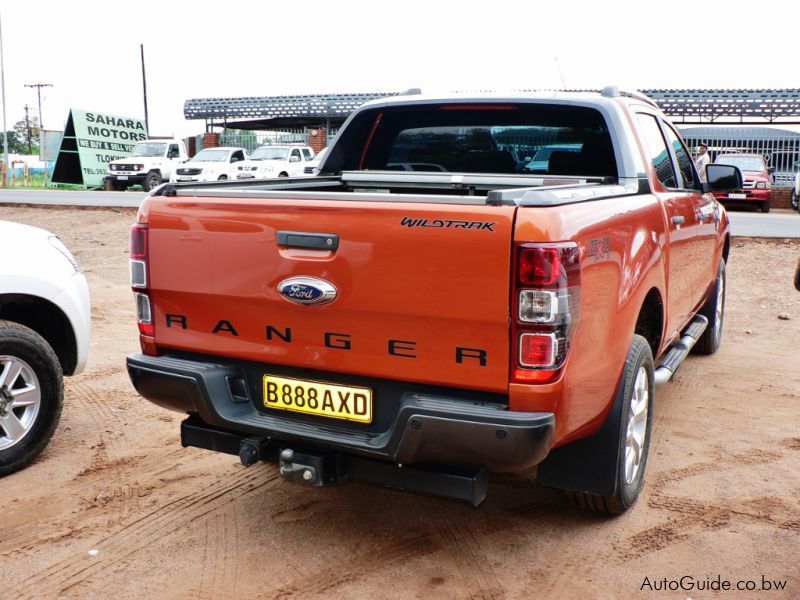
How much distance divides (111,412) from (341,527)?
2.38 m

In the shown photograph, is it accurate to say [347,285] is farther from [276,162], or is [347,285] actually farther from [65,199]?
[276,162]

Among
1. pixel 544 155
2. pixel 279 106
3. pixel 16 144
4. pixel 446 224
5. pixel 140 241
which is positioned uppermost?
pixel 279 106

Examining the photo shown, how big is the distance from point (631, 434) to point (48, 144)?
4591 cm

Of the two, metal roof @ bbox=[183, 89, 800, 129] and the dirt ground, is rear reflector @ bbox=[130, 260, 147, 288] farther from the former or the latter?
metal roof @ bbox=[183, 89, 800, 129]

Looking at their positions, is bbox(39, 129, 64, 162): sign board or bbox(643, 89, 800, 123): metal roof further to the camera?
bbox(39, 129, 64, 162): sign board

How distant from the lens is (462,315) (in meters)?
2.93

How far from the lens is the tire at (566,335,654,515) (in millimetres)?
3510

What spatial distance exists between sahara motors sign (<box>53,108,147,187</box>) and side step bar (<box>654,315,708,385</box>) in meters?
29.3

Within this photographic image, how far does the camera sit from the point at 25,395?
14.7ft

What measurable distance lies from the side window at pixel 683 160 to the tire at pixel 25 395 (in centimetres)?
400

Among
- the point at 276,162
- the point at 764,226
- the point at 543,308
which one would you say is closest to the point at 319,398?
the point at 543,308

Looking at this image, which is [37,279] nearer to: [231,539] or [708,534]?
[231,539]

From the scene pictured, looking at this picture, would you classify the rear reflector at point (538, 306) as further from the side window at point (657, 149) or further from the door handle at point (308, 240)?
the side window at point (657, 149)

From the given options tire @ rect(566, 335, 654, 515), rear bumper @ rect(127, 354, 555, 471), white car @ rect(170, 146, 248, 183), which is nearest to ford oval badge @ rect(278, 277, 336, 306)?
rear bumper @ rect(127, 354, 555, 471)
